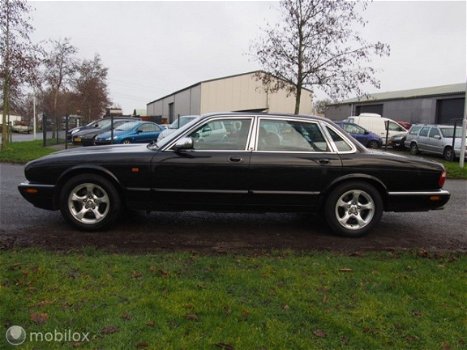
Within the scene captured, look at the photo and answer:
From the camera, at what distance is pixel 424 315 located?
3.47 metres

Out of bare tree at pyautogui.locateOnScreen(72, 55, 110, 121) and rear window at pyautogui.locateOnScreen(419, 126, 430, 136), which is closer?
rear window at pyautogui.locateOnScreen(419, 126, 430, 136)

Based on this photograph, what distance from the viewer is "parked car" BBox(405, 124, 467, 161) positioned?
62.1 feet

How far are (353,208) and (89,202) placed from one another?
3.33m

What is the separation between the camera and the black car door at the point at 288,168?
560cm

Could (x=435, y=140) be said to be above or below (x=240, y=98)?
below

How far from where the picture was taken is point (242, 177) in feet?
18.3

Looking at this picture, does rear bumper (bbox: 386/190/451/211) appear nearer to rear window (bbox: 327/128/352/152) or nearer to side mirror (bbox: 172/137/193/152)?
rear window (bbox: 327/128/352/152)

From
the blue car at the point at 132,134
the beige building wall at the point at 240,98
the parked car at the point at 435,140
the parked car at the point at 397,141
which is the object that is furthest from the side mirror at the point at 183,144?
the beige building wall at the point at 240,98

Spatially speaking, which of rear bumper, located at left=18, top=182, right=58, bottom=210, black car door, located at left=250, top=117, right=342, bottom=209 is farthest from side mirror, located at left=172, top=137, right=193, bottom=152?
rear bumper, located at left=18, top=182, right=58, bottom=210

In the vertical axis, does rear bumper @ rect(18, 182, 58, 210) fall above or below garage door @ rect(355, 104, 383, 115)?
below

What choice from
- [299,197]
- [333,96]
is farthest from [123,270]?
[333,96]

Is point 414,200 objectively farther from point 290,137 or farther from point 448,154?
point 448,154

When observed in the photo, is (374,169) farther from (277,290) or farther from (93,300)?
(93,300)

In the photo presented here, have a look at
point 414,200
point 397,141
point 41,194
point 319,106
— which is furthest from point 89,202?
point 319,106
